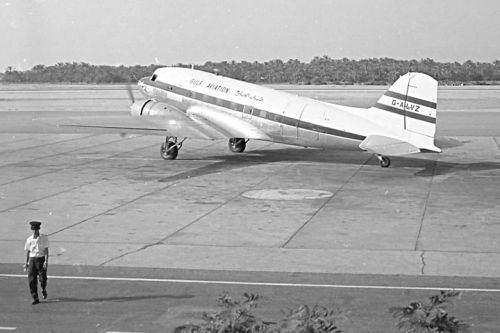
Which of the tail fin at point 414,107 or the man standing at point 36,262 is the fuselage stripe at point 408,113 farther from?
the man standing at point 36,262

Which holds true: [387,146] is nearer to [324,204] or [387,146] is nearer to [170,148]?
[324,204]

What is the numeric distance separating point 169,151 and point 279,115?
5.95 metres

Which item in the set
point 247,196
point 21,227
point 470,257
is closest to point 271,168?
point 247,196

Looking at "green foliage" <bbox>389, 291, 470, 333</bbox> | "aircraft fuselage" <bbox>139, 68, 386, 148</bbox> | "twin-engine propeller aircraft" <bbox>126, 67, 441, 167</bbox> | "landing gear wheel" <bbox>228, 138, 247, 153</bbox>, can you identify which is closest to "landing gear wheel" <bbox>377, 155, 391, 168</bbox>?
"twin-engine propeller aircraft" <bbox>126, 67, 441, 167</bbox>

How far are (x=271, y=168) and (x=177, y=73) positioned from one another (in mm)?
8237

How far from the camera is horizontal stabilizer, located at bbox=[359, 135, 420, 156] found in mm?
31953

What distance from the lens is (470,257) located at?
20750 millimetres

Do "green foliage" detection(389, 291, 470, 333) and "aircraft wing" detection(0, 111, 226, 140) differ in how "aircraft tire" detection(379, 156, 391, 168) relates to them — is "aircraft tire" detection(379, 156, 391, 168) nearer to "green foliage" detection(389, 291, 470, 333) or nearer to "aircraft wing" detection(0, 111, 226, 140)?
"aircraft wing" detection(0, 111, 226, 140)

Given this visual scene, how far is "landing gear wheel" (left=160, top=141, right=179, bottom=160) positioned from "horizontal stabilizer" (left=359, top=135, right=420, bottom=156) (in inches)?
393

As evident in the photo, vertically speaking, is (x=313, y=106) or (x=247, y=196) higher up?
(x=313, y=106)

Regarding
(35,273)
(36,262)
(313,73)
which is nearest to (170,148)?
(36,262)

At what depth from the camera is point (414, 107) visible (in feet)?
109

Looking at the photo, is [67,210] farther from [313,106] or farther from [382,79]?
[382,79]

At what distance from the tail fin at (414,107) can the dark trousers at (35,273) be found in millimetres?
18725
